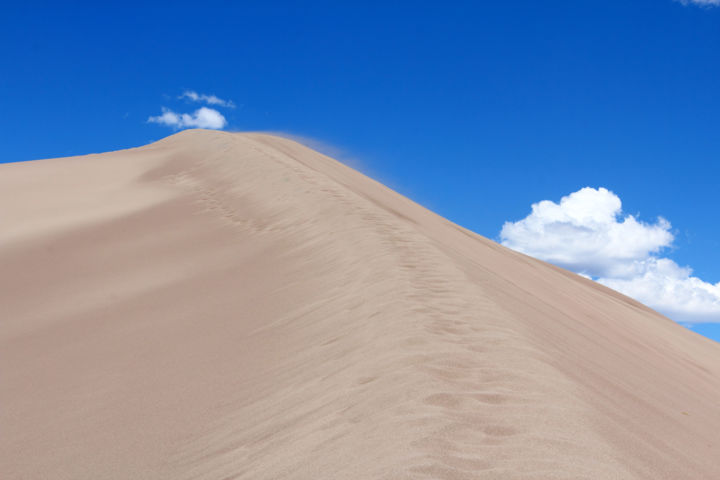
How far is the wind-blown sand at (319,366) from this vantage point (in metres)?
2.84

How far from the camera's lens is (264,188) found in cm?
1209

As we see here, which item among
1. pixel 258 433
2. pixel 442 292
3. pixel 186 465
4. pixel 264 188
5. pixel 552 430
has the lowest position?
pixel 186 465

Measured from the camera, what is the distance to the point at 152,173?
1642 cm

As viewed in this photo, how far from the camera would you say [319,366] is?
430 centimetres

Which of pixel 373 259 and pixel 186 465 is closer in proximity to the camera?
pixel 186 465

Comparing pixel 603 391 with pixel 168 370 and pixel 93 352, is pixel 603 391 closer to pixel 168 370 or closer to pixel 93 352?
pixel 168 370

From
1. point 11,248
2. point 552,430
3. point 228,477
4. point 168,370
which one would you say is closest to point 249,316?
point 168,370

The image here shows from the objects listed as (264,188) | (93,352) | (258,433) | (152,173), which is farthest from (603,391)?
(152,173)

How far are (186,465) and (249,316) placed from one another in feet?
8.64

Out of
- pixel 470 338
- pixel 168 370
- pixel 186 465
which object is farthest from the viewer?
pixel 168 370

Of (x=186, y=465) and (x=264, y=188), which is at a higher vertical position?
(x=264, y=188)

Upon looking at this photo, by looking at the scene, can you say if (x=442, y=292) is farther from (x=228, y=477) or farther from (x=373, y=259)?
(x=228, y=477)

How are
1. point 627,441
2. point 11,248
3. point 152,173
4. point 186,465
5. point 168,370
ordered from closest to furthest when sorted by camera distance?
point 627,441 < point 186,465 < point 168,370 < point 11,248 < point 152,173

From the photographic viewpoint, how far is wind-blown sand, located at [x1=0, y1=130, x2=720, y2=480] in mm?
2836
